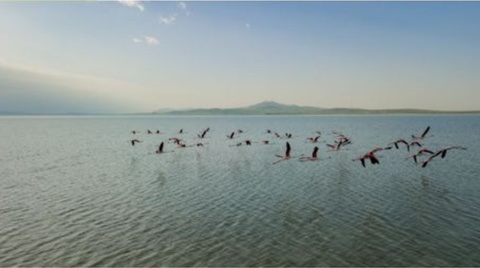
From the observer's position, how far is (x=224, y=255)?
20.2 meters

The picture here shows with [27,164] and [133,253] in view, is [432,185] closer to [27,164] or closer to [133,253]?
[133,253]

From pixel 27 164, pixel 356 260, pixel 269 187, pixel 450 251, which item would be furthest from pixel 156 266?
pixel 27 164

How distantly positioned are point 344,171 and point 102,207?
78.4ft

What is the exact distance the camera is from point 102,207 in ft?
95.0

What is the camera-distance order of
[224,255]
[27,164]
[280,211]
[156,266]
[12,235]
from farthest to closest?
1. [27,164]
2. [280,211]
3. [12,235]
4. [224,255]
5. [156,266]

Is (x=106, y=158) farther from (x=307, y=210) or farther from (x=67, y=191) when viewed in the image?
(x=307, y=210)

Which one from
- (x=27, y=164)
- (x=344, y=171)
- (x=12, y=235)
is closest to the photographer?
(x=12, y=235)

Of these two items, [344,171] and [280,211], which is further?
[344,171]

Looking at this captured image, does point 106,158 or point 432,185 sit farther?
point 106,158

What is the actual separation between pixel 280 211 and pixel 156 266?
10.7m

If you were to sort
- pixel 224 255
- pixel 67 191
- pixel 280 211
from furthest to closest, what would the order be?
pixel 67 191 < pixel 280 211 < pixel 224 255

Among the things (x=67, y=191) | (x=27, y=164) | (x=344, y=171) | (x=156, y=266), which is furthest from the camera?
(x=27, y=164)

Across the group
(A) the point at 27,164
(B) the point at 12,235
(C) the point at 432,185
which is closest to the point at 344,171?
(C) the point at 432,185

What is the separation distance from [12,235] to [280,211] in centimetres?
1489
